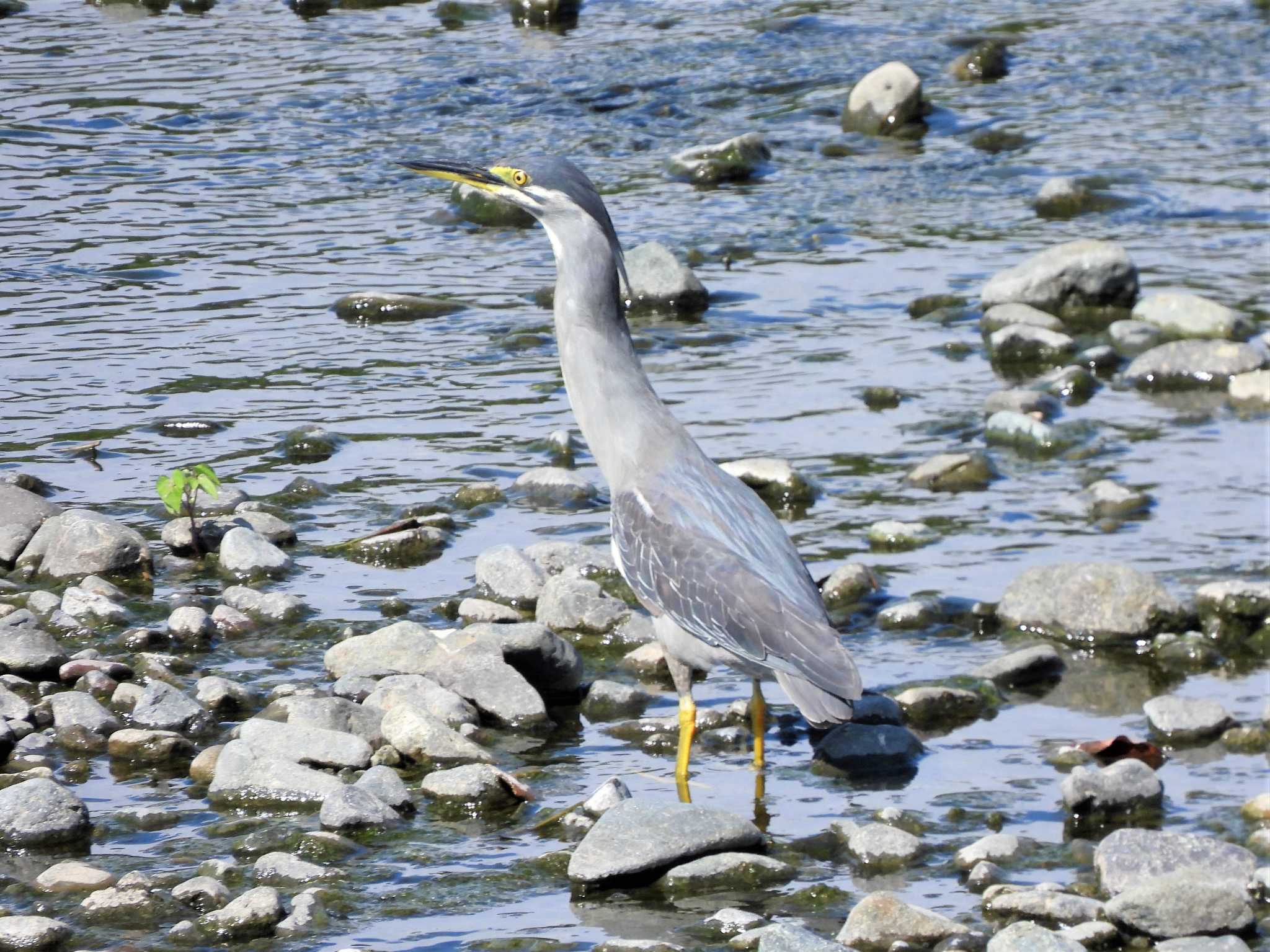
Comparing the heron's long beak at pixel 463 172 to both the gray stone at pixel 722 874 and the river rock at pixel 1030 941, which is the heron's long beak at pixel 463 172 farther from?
the river rock at pixel 1030 941

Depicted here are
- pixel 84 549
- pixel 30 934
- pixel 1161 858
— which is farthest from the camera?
pixel 84 549

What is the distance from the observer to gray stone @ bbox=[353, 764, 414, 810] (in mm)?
5551

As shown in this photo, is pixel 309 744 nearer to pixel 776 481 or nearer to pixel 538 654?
pixel 538 654

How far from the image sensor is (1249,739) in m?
6.02

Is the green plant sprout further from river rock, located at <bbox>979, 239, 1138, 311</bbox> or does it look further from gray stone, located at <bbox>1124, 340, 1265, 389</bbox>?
river rock, located at <bbox>979, 239, 1138, 311</bbox>

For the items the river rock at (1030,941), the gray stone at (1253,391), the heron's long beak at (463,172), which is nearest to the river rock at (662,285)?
the gray stone at (1253,391)

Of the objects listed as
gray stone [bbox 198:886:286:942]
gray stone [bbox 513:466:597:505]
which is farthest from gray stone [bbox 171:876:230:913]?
gray stone [bbox 513:466:597:505]

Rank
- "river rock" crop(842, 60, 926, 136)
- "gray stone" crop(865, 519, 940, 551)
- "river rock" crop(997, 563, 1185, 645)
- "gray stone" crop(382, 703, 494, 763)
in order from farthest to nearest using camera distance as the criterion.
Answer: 1. "river rock" crop(842, 60, 926, 136)
2. "gray stone" crop(865, 519, 940, 551)
3. "river rock" crop(997, 563, 1185, 645)
4. "gray stone" crop(382, 703, 494, 763)

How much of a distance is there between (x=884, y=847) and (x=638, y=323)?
18.9 feet

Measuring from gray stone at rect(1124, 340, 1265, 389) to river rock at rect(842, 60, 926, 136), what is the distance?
5385mm

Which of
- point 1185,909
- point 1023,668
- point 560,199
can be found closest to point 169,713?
point 560,199

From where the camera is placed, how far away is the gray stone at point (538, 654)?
6367mm

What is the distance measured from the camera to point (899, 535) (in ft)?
25.6

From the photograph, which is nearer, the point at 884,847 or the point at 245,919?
the point at 245,919
